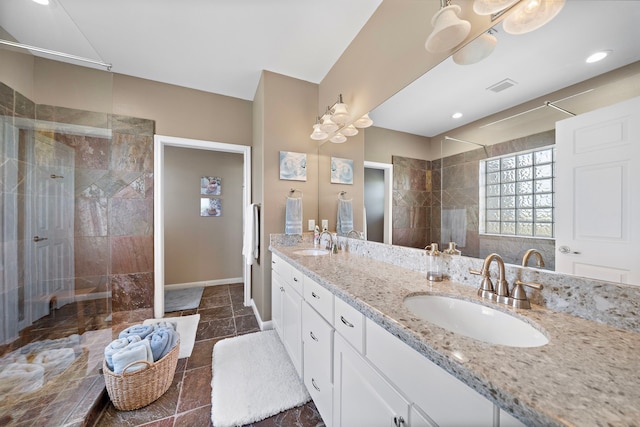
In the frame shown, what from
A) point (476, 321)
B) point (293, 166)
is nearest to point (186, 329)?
point (293, 166)

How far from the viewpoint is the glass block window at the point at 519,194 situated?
85cm

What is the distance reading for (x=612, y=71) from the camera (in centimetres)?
71

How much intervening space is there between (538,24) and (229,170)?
3.85 m

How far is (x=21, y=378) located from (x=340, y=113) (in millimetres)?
2967

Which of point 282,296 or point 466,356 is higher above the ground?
point 466,356

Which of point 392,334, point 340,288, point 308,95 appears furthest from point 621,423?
point 308,95

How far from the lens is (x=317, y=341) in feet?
4.21

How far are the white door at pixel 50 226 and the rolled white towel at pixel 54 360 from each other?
39cm

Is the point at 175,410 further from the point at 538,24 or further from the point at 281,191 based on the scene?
the point at 538,24

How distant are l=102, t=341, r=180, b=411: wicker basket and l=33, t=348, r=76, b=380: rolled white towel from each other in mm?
544

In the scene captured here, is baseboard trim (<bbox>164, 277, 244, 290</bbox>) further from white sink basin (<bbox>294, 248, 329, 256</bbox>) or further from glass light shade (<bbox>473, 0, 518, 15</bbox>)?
glass light shade (<bbox>473, 0, 518, 15</bbox>)

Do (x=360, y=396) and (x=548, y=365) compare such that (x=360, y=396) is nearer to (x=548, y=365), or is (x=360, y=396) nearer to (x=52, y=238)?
(x=548, y=365)

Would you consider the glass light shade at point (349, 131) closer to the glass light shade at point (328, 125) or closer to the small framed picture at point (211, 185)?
the glass light shade at point (328, 125)

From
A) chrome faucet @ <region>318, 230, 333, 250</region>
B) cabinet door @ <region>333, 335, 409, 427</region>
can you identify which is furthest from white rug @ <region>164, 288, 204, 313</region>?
cabinet door @ <region>333, 335, 409, 427</region>
